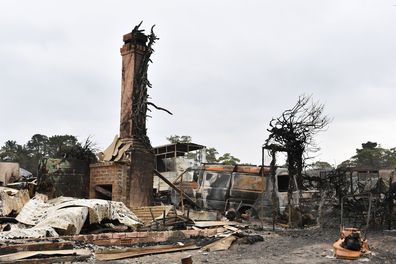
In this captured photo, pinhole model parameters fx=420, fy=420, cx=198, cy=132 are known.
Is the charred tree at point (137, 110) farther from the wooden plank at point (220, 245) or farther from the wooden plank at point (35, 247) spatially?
the wooden plank at point (35, 247)

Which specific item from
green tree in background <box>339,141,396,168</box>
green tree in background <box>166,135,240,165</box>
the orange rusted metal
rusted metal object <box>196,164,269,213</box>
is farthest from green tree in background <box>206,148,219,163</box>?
the orange rusted metal

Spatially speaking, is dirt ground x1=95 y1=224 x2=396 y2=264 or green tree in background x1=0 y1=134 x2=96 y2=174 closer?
dirt ground x1=95 y1=224 x2=396 y2=264

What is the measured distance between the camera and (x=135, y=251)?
7.96m

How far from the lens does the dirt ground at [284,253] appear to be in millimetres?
7512

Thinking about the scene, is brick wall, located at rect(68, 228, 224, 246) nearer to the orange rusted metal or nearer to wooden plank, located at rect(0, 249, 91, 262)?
wooden plank, located at rect(0, 249, 91, 262)

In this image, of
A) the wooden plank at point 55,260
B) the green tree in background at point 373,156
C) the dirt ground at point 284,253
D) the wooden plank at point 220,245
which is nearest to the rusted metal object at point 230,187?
the dirt ground at point 284,253

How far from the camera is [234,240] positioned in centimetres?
937

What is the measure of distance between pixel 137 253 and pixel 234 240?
2.46m

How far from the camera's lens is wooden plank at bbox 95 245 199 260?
7.45 meters

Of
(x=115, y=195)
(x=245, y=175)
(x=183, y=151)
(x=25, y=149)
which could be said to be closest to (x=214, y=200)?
(x=245, y=175)

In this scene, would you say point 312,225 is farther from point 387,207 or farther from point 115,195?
point 115,195

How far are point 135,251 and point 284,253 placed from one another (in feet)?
9.48

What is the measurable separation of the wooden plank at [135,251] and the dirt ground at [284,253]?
15 centimetres

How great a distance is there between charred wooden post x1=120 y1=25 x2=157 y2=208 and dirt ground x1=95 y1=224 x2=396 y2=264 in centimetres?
417
